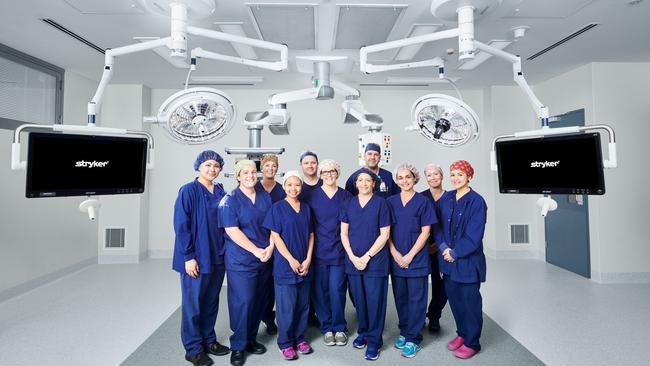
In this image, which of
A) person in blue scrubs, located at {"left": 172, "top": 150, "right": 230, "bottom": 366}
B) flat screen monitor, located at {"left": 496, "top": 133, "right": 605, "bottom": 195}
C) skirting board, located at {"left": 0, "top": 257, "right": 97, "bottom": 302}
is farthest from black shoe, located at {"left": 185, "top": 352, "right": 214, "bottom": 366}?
skirting board, located at {"left": 0, "top": 257, "right": 97, "bottom": 302}

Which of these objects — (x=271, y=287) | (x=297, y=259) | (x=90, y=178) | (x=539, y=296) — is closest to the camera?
(x=90, y=178)

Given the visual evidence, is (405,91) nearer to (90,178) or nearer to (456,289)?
(456,289)

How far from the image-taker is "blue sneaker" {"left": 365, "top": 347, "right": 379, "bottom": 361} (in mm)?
2151

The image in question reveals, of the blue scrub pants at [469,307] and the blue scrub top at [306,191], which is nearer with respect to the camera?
the blue scrub pants at [469,307]

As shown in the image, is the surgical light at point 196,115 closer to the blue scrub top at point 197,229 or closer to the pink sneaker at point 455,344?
the blue scrub top at point 197,229

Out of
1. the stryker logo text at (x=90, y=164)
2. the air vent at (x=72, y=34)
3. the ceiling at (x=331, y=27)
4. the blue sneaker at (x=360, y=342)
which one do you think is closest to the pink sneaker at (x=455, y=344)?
the blue sneaker at (x=360, y=342)

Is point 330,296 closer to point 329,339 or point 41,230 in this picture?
point 329,339

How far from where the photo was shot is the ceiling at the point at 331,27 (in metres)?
2.40

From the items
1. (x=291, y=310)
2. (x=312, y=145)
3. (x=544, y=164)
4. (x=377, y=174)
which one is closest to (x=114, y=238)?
(x=312, y=145)

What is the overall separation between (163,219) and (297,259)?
10.7 ft

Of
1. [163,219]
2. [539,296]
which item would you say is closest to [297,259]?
[539,296]

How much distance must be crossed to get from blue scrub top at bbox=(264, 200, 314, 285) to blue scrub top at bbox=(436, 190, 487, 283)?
2.86 feet

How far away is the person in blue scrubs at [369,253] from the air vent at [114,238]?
11.5 feet

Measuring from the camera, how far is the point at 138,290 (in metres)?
3.44
